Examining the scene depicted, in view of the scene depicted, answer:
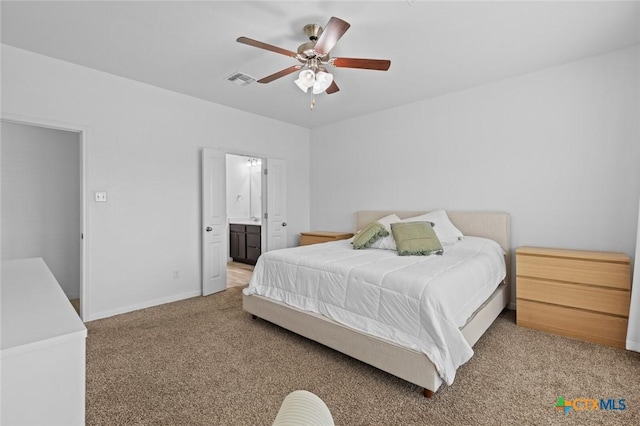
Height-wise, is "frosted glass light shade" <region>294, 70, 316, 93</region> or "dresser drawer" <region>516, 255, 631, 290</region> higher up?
"frosted glass light shade" <region>294, 70, 316, 93</region>

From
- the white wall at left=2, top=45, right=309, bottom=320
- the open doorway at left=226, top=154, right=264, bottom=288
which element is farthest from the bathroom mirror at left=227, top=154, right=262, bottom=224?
the white wall at left=2, top=45, right=309, bottom=320

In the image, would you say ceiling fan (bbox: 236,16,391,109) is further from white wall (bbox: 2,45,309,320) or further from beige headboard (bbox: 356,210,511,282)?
beige headboard (bbox: 356,210,511,282)

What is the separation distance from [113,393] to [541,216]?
162 inches

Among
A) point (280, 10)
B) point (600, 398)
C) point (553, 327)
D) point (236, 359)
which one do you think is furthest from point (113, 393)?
point (553, 327)

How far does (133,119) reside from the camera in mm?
3576

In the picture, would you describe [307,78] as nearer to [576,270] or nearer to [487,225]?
[487,225]

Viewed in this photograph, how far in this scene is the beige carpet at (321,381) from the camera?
5.79 ft

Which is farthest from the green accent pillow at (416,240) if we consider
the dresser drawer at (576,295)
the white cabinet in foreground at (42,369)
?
the white cabinet in foreground at (42,369)

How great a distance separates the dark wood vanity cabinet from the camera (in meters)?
5.91

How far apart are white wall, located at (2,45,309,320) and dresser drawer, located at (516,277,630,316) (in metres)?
3.90

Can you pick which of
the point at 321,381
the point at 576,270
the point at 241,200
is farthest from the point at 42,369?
the point at 241,200

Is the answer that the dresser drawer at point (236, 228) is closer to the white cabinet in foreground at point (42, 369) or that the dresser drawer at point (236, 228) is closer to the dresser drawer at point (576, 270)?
the dresser drawer at point (576, 270)

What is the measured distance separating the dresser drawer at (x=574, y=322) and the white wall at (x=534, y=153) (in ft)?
2.43

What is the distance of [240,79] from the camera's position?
3.53 metres
